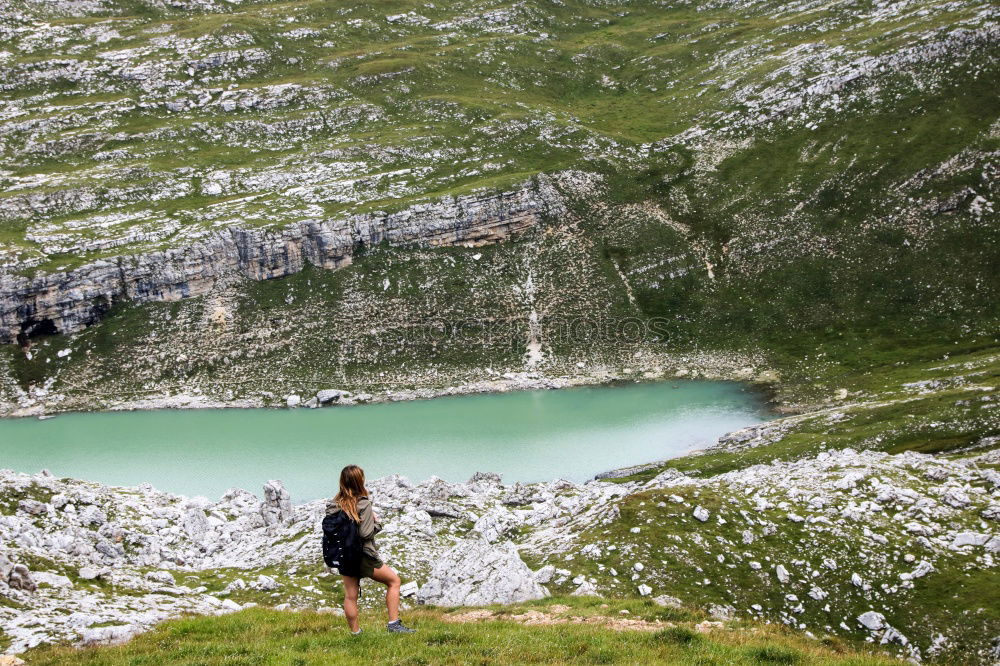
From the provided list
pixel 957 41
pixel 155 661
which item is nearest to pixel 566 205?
pixel 957 41

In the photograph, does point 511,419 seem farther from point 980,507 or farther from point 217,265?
point 217,265

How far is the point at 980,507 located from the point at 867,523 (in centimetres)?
505

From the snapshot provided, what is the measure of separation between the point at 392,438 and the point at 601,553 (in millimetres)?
42874

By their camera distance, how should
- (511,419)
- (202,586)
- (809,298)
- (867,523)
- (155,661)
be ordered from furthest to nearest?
(809,298) → (511,419) → (202,586) → (867,523) → (155,661)

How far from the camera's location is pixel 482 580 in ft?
73.9

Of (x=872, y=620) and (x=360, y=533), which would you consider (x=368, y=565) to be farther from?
(x=872, y=620)

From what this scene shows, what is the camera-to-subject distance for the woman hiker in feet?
38.9

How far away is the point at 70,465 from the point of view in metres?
62.4

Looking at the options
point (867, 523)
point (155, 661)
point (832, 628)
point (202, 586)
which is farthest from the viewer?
point (202, 586)

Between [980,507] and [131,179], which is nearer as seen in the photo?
[980,507]

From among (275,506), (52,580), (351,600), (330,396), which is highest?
(330,396)

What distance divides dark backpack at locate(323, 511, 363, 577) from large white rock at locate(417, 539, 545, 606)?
35.3ft

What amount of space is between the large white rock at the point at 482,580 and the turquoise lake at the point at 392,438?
28.3 metres

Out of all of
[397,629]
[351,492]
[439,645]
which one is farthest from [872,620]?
[351,492]
